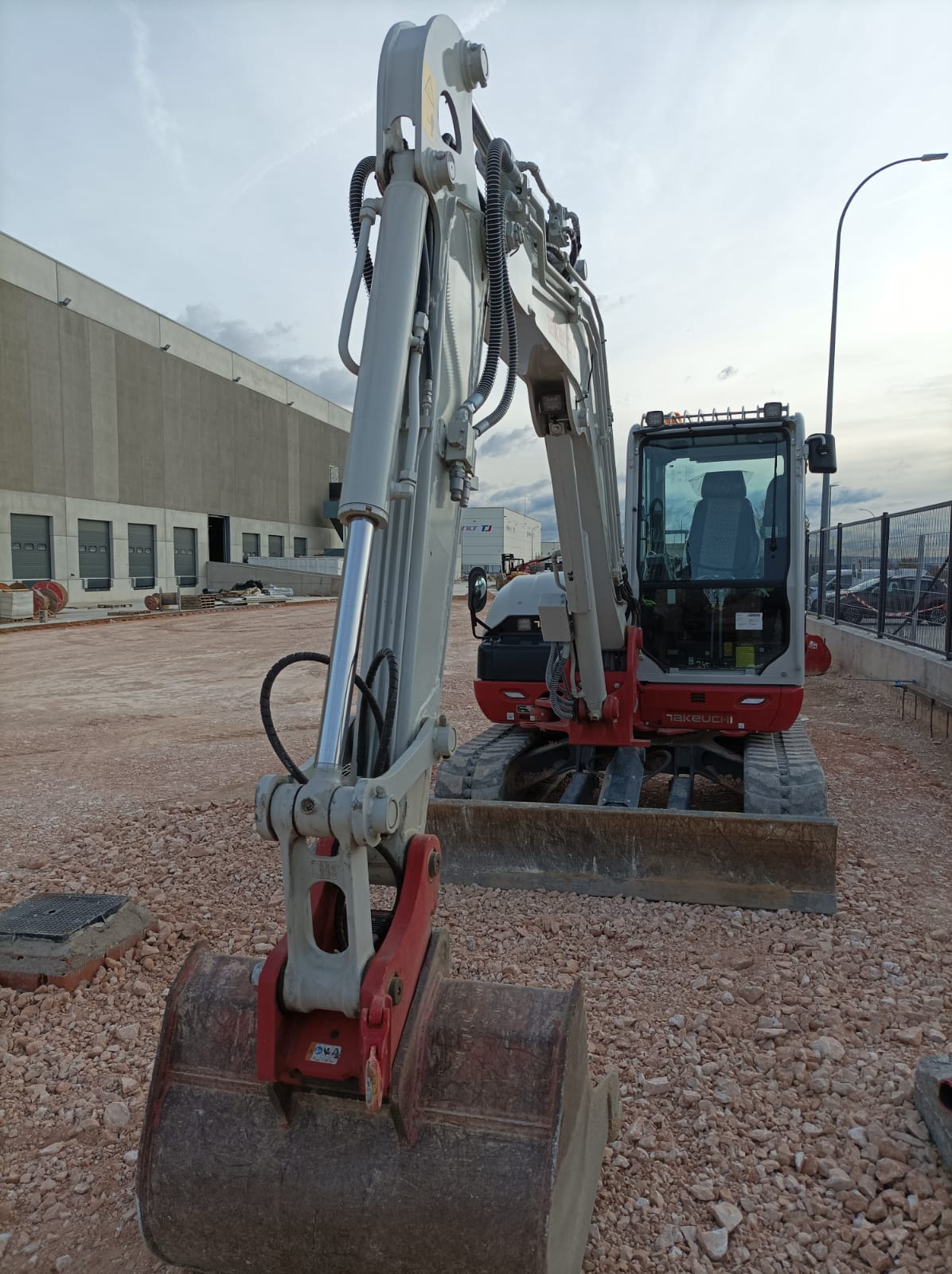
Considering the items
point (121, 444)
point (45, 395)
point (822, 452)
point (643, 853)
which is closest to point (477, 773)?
point (643, 853)

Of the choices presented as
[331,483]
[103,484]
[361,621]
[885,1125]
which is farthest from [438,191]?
[331,483]

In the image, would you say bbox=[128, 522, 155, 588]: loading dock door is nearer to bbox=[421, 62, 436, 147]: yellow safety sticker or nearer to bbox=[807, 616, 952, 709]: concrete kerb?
bbox=[807, 616, 952, 709]: concrete kerb

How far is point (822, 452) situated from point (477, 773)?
3138 millimetres

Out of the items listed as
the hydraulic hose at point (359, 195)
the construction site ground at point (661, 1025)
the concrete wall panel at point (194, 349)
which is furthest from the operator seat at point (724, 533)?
the concrete wall panel at point (194, 349)

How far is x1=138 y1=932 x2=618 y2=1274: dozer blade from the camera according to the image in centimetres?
210

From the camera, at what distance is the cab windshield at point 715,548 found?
612 cm

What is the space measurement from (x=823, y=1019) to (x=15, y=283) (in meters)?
33.0

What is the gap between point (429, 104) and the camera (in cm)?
276

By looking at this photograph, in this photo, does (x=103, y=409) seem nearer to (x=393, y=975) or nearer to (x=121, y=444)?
(x=121, y=444)

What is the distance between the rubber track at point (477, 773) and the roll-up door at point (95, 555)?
30163 millimetres

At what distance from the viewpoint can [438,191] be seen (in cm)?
279

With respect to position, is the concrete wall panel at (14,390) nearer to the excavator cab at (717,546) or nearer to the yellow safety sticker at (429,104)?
the excavator cab at (717,546)

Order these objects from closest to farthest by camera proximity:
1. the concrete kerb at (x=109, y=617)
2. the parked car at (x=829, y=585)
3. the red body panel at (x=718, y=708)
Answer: the red body panel at (x=718, y=708) < the parked car at (x=829, y=585) < the concrete kerb at (x=109, y=617)

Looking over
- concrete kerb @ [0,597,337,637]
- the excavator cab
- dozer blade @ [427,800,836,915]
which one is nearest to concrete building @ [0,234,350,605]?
concrete kerb @ [0,597,337,637]
